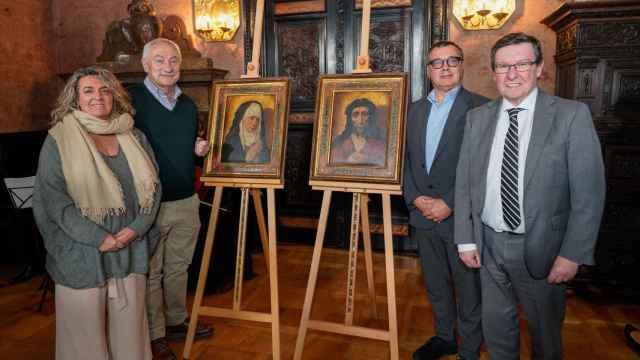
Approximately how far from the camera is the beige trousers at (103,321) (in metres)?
2.10

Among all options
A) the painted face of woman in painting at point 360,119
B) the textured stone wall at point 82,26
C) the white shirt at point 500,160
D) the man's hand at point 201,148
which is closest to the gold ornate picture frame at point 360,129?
the painted face of woman in painting at point 360,119

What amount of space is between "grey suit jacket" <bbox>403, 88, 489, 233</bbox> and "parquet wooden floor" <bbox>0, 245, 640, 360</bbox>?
35.7 inches

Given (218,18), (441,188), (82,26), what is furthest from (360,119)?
(82,26)

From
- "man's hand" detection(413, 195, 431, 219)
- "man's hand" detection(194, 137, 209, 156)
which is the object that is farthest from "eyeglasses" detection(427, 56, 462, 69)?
"man's hand" detection(194, 137, 209, 156)

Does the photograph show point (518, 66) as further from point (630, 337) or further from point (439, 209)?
point (630, 337)

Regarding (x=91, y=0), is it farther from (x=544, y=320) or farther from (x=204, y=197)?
(x=544, y=320)

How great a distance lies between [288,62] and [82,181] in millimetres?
3351

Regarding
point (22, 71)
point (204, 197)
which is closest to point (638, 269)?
point (204, 197)

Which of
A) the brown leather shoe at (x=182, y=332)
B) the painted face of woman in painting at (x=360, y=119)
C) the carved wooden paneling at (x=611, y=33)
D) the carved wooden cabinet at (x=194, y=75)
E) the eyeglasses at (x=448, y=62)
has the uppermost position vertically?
the carved wooden paneling at (x=611, y=33)

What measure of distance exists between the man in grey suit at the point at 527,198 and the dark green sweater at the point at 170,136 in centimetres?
157

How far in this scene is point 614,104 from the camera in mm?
3527

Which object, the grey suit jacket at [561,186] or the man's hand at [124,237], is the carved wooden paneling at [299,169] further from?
the grey suit jacket at [561,186]

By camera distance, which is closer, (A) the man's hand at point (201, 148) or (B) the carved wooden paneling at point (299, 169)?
(A) the man's hand at point (201, 148)

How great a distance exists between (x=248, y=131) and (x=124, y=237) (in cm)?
91
